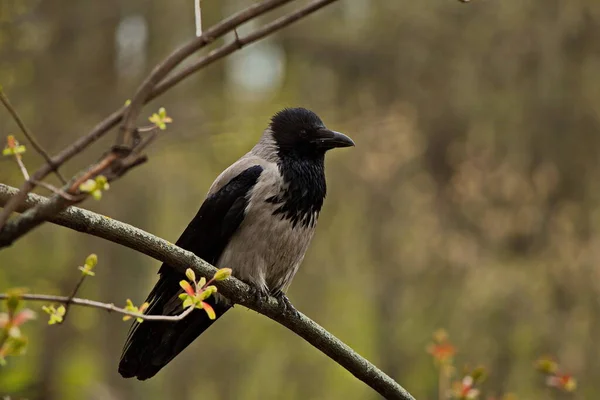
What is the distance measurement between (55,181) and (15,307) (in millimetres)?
6306

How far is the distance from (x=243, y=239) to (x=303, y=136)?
27.1 inches

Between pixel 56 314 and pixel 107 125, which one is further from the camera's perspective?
pixel 56 314

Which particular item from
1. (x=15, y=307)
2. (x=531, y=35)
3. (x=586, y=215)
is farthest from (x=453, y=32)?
(x=15, y=307)

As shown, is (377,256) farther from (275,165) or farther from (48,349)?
(275,165)

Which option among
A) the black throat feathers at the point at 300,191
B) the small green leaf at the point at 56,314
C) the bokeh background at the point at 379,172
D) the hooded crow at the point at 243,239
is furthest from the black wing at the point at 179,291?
the bokeh background at the point at 379,172

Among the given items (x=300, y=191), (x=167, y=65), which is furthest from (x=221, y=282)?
(x=167, y=65)

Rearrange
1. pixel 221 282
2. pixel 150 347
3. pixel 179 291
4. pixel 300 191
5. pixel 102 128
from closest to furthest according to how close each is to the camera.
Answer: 1. pixel 102 128
2. pixel 221 282
3. pixel 150 347
4. pixel 179 291
5. pixel 300 191

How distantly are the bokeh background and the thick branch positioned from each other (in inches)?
145

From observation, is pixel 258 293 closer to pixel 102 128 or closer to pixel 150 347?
pixel 150 347

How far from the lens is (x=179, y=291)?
388 cm

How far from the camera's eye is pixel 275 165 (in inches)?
165

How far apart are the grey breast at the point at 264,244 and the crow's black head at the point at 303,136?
11.9 inches

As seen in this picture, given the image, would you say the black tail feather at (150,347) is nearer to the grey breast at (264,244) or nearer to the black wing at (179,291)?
the black wing at (179,291)

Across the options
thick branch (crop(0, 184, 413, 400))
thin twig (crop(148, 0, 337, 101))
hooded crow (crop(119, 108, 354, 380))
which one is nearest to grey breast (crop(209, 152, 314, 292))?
hooded crow (crop(119, 108, 354, 380))
